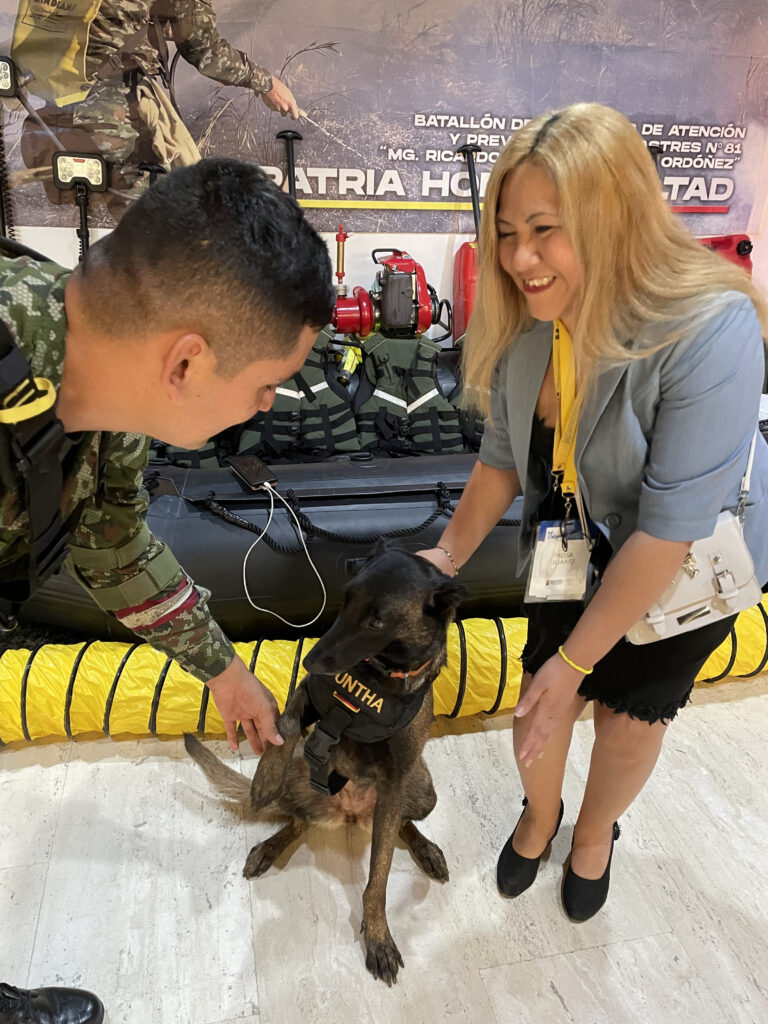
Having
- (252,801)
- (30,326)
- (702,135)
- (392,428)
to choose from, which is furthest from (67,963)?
(702,135)

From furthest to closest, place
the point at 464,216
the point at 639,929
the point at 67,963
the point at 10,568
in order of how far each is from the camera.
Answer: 1. the point at 464,216
2. the point at 639,929
3. the point at 67,963
4. the point at 10,568

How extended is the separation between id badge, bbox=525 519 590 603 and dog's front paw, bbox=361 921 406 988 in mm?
956

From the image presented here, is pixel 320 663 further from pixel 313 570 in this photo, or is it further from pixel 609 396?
pixel 313 570

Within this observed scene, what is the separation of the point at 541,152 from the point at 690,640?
3.23 ft

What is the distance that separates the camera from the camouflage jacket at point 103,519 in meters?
0.88

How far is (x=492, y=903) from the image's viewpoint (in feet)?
5.84

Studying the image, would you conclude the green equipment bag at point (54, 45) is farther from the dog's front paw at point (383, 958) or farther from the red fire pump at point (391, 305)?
the dog's front paw at point (383, 958)

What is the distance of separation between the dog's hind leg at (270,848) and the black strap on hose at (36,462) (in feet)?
3.62

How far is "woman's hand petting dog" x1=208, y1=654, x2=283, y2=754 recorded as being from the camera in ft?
4.88

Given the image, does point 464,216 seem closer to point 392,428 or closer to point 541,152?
point 392,428

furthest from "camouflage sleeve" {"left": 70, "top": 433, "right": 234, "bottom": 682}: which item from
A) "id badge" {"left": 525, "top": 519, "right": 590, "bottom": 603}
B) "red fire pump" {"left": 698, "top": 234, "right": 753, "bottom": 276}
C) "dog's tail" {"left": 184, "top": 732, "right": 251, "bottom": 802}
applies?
"red fire pump" {"left": 698, "top": 234, "right": 753, "bottom": 276}

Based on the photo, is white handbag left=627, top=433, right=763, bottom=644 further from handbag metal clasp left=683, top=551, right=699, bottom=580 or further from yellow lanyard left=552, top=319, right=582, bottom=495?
yellow lanyard left=552, top=319, right=582, bottom=495

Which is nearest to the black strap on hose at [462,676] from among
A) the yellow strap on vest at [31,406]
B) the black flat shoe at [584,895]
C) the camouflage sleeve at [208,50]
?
the black flat shoe at [584,895]

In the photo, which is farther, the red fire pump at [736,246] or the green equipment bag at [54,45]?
the red fire pump at [736,246]
